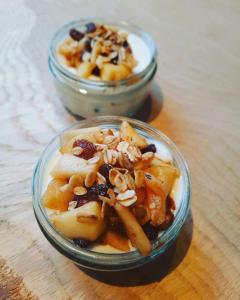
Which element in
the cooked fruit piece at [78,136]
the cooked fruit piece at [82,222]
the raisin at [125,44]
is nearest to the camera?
the cooked fruit piece at [82,222]

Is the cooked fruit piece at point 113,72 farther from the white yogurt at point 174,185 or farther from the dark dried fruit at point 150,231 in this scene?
the dark dried fruit at point 150,231

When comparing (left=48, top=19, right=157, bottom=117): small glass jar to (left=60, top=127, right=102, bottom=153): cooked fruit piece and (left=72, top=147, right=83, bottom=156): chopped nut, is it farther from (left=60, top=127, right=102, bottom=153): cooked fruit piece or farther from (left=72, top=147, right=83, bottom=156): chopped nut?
(left=72, top=147, right=83, bottom=156): chopped nut

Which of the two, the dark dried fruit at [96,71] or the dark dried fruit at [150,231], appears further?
the dark dried fruit at [96,71]

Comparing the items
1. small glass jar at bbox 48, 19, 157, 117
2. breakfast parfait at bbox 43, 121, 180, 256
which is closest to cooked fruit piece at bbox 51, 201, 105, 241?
breakfast parfait at bbox 43, 121, 180, 256

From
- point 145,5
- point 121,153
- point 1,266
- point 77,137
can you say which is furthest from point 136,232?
point 145,5

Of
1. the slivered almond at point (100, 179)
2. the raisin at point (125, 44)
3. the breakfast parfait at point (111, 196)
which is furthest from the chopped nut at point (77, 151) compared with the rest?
the raisin at point (125, 44)

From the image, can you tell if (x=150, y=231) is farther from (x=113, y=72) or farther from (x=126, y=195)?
(x=113, y=72)
